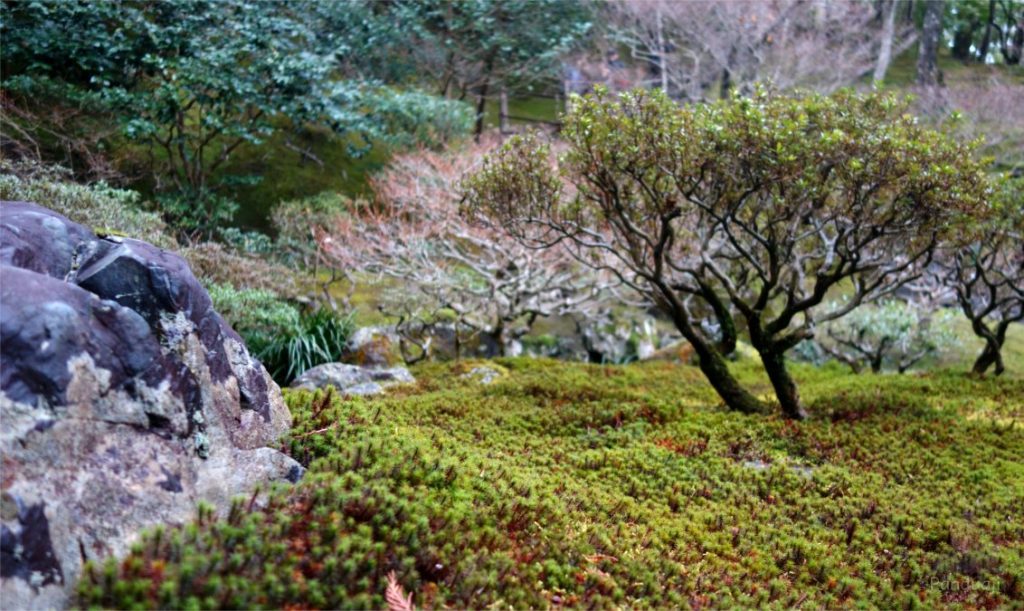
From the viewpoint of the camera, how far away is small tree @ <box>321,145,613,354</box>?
12242 millimetres

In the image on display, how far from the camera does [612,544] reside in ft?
13.2

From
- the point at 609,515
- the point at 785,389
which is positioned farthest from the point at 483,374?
the point at 609,515

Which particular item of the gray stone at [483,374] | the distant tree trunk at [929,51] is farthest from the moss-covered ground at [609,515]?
the distant tree trunk at [929,51]

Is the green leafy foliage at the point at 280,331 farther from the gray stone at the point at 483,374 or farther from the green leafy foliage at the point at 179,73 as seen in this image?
the green leafy foliage at the point at 179,73

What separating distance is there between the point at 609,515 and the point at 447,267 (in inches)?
363

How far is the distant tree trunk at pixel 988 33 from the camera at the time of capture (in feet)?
83.2

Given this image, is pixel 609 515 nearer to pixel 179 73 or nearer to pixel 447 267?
pixel 447 267

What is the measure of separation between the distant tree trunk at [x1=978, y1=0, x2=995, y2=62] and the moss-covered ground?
910 inches

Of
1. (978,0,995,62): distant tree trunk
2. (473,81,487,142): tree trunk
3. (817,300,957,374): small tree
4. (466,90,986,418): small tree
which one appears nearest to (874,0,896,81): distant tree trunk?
(978,0,995,62): distant tree trunk

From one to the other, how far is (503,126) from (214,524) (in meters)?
21.4

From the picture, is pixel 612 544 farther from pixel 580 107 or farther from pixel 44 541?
pixel 580 107

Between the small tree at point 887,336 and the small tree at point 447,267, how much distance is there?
14.8ft

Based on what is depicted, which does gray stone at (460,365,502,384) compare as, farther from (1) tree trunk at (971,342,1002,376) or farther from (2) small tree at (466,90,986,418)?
(1) tree trunk at (971,342,1002,376)

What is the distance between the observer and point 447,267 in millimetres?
13430
